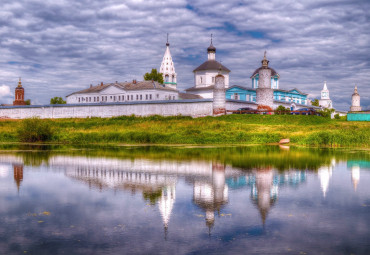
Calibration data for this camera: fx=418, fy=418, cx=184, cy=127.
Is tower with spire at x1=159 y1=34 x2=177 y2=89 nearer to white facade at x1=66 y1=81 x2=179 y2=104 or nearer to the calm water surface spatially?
white facade at x1=66 y1=81 x2=179 y2=104

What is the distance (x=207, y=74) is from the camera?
6269 cm

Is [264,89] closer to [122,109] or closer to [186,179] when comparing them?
[122,109]

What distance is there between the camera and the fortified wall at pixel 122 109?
4566 centimetres

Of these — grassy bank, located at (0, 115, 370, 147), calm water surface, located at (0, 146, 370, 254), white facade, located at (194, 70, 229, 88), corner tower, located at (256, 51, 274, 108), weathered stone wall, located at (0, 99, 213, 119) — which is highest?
white facade, located at (194, 70, 229, 88)

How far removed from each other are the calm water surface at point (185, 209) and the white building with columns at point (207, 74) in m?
44.8

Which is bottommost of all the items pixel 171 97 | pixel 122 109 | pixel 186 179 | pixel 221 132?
pixel 186 179

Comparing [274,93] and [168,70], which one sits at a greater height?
[168,70]

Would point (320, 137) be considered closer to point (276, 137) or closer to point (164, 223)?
point (276, 137)

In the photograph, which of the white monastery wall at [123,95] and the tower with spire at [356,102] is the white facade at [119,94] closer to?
the white monastery wall at [123,95]

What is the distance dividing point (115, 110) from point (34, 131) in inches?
599

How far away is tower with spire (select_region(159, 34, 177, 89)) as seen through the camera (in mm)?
65688

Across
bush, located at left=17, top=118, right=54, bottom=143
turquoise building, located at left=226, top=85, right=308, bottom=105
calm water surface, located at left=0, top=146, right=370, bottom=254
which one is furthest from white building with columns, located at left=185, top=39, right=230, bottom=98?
calm water surface, located at left=0, top=146, right=370, bottom=254

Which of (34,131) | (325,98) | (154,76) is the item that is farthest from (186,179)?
(325,98)

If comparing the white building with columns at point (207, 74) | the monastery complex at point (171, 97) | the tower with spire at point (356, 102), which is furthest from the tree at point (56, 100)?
the tower with spire at point (356, 102)
